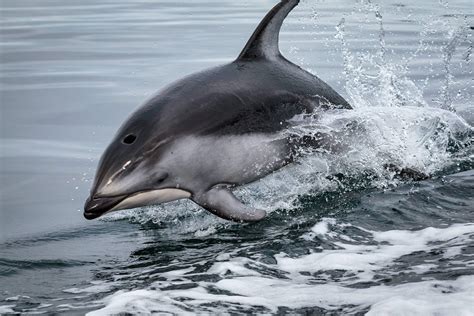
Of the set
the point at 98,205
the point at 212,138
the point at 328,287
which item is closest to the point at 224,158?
the point at 212,138

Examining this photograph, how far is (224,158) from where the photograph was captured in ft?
23.4

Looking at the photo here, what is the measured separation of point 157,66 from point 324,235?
9900mm

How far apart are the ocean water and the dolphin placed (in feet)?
0.85

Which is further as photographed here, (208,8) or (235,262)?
(208,8)

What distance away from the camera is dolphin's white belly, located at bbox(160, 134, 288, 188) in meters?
6.88

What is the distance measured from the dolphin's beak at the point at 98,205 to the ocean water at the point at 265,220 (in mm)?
320

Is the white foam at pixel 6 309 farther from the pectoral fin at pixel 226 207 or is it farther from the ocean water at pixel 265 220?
the pectoral fin at pixel 226 207

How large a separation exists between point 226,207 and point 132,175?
78cm

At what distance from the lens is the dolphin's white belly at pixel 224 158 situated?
6879 millimetres

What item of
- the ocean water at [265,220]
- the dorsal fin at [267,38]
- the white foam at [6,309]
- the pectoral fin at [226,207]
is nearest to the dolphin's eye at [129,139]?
the pectoral fin at [226,207]

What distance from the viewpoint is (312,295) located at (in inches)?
195

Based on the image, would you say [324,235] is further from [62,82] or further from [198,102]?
[62,82]

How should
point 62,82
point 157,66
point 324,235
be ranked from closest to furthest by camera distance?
point 324,235 < point 62,82 < point 157,66

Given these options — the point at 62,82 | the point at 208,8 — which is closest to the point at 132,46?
the point at 62,82
